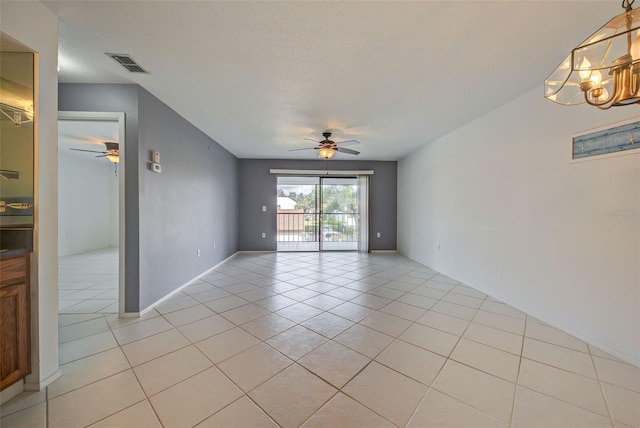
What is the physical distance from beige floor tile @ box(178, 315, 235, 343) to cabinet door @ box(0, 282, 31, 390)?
0.96 meters

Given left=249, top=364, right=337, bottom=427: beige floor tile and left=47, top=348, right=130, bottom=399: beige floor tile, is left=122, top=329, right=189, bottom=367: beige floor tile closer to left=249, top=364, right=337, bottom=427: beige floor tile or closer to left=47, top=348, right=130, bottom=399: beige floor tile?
left=47, top=348, right=130, bottom=399: beige floor tile

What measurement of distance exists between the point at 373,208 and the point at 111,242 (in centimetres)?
787

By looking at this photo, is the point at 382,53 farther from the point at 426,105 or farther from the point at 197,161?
the point at 197,161

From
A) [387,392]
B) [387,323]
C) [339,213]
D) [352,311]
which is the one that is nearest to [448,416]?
[387,392]

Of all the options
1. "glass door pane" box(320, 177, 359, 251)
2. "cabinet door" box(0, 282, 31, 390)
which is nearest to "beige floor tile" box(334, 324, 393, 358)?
"cabinet door" box(0, 282, 31, 390)

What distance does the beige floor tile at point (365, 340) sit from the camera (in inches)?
77.9

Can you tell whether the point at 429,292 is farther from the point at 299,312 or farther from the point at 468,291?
the point at 299,312

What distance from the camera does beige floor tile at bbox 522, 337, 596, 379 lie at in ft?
5.77

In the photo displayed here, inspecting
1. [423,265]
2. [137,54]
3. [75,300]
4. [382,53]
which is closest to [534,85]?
[382,53]

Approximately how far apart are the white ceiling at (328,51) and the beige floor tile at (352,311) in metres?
2.48

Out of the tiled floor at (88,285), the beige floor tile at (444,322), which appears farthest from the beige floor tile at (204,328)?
the beige floor tile at (444,322)

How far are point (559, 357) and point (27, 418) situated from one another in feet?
11.8

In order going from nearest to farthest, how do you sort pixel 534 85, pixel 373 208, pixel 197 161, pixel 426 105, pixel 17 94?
pixel 17 94
pixel 534 85
pixel 426 105
pixel 197 161
pixel 373 208

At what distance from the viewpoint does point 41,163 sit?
1566 mm
